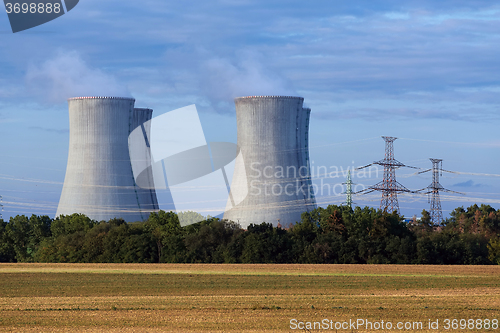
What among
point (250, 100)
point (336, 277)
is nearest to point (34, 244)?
point (250, 100)

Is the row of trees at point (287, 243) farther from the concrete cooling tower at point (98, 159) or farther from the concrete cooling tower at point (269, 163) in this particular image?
the concrete cooling tower at point (269, 163)

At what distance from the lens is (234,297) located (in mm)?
18188

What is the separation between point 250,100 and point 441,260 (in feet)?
43.1

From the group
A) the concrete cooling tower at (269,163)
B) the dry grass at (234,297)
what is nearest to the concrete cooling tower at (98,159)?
the concrete cooling tower at (269,163)

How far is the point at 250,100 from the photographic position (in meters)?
37.5

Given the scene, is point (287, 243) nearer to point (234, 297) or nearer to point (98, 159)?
point (98, 159)

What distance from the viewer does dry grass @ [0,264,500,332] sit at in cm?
1362

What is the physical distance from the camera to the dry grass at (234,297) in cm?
1362

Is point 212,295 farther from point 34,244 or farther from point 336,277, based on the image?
point 34,244

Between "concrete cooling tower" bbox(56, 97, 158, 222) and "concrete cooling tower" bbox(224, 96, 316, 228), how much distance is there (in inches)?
270

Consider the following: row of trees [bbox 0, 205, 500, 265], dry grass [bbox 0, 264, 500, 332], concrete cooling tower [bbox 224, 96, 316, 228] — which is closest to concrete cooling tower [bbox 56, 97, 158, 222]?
row of trees [bbox 0, 205, 500, 265]

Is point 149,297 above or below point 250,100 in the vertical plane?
below

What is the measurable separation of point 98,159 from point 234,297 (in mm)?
22978

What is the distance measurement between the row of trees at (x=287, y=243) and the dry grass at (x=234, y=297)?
11.7 feet
